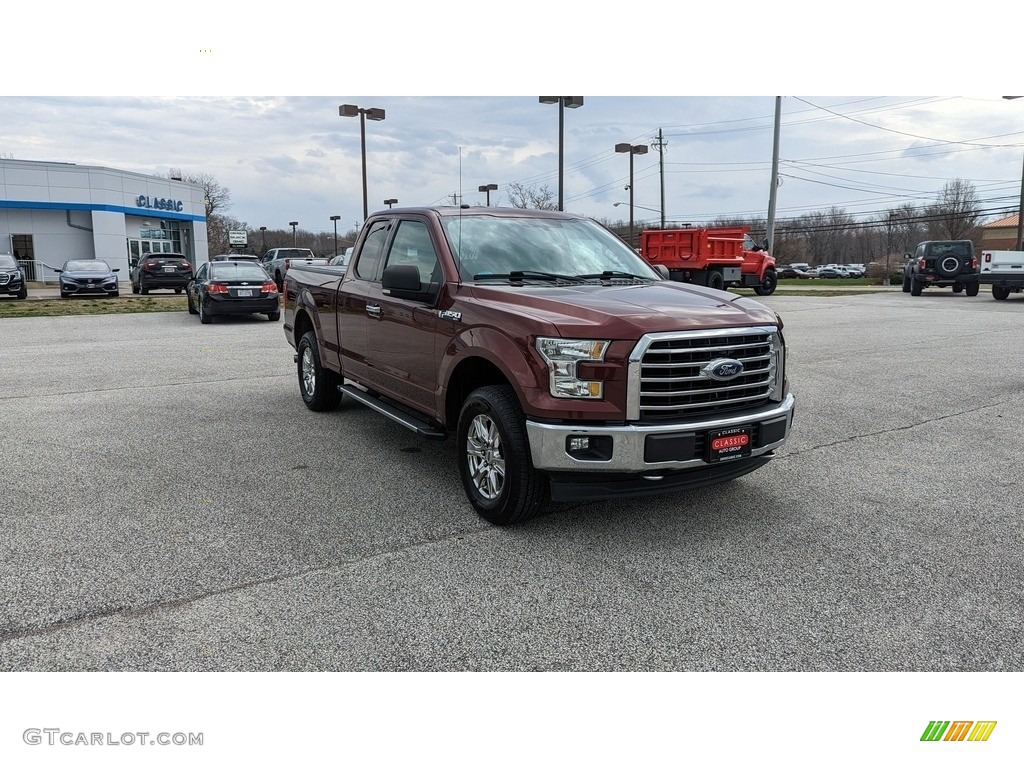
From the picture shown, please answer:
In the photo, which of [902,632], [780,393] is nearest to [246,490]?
[780,393]

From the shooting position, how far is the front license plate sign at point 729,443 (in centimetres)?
424

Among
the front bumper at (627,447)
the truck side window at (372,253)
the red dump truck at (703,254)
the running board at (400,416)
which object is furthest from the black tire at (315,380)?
the red dump truck at (703,254)

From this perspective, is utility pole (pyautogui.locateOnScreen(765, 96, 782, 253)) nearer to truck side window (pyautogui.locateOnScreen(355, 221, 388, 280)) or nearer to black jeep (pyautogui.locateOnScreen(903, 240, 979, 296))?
black jeep (pyautogui.locateOnScreen(903, 240, 979, 296))

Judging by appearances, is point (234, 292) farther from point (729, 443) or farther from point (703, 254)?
point (729, 443)

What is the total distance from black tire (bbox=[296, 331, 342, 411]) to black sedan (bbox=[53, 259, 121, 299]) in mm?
22615

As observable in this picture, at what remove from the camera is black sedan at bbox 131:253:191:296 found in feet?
97.6

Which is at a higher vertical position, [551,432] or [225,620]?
[551,432]

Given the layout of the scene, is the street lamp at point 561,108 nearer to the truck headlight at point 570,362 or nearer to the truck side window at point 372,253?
the truck side window at point 372,253

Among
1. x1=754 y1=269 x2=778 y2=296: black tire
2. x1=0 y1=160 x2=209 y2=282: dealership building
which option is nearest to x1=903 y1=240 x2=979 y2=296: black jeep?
x1=754 y1=269 x2=778 y2=296: black tire

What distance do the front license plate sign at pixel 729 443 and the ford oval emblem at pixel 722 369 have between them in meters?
0.30

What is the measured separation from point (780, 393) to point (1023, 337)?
12.2 meters

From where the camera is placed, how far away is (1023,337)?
14.1 m
